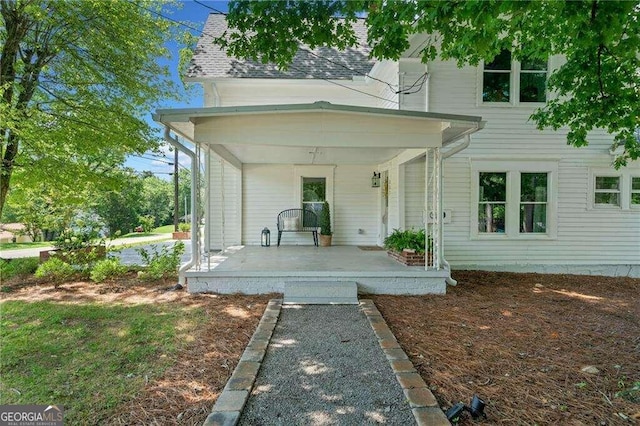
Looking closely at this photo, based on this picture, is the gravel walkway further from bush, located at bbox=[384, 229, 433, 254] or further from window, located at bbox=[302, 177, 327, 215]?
window, located at bbox=[302, 177, 327, 215]

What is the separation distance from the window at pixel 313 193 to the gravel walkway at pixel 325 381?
5.45 m

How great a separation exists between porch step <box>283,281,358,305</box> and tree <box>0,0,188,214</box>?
4830 millimetres

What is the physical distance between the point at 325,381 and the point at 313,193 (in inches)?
267

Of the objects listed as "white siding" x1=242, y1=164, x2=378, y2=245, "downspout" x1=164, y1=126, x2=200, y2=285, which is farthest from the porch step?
"white siding" x1=242, y1=164, x2=378, y2=245

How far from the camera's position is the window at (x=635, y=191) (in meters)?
7.34

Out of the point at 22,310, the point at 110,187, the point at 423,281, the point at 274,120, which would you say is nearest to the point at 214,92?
the point at 110,187

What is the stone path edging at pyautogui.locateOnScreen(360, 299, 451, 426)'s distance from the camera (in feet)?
6.64

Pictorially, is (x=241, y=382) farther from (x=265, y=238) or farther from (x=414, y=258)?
(x=265, y=238)

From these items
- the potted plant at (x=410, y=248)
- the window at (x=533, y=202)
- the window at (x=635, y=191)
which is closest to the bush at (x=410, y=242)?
the potted plant at (x=410, y=248)

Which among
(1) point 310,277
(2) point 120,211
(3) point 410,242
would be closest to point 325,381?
(1) point 310,277

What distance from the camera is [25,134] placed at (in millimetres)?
5602

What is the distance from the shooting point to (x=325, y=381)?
2.53 metres

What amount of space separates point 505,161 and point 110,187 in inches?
338

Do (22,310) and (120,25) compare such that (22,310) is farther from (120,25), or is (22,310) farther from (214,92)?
(214,92)
